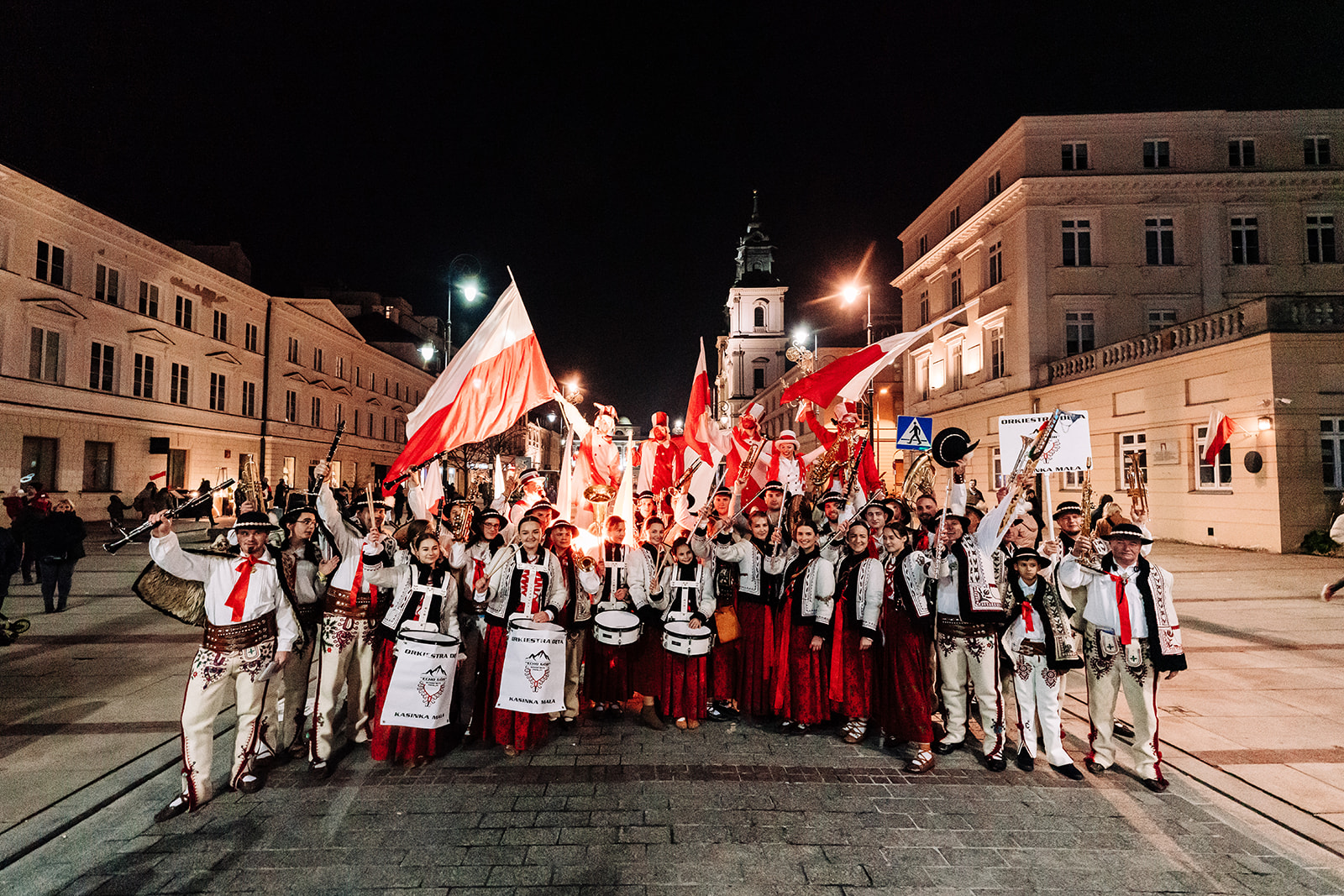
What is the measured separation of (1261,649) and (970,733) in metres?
5.34

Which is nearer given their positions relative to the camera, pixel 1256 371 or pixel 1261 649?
pixel 1261 649

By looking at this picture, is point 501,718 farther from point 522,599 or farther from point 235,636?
point 235,636

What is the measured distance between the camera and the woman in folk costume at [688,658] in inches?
243

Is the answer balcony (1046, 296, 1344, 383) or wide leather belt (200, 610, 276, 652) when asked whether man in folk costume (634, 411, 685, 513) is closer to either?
wide leather belt (200, 610, 276, 652)

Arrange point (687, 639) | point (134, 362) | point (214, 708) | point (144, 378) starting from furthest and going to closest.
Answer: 1. point (144, 378)
2. point (134, 362)
3. point (687, 639)
4. point (214, 708)

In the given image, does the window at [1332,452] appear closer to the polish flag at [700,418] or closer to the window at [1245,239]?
the window at [1245,239]

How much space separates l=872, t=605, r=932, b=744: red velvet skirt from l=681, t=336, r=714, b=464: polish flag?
510 cm

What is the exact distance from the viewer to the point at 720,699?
651 cm

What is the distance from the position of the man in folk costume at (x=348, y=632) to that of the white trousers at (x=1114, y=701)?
587cm

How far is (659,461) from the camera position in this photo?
10.5m

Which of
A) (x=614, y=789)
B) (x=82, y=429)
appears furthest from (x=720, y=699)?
(x=82, y=429)

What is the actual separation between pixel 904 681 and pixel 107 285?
3253 centimetres

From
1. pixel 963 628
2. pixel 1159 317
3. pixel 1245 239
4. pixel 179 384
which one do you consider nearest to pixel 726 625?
pixel 963 628

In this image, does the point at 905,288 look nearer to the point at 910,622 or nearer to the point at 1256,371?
the point at 1256,371
